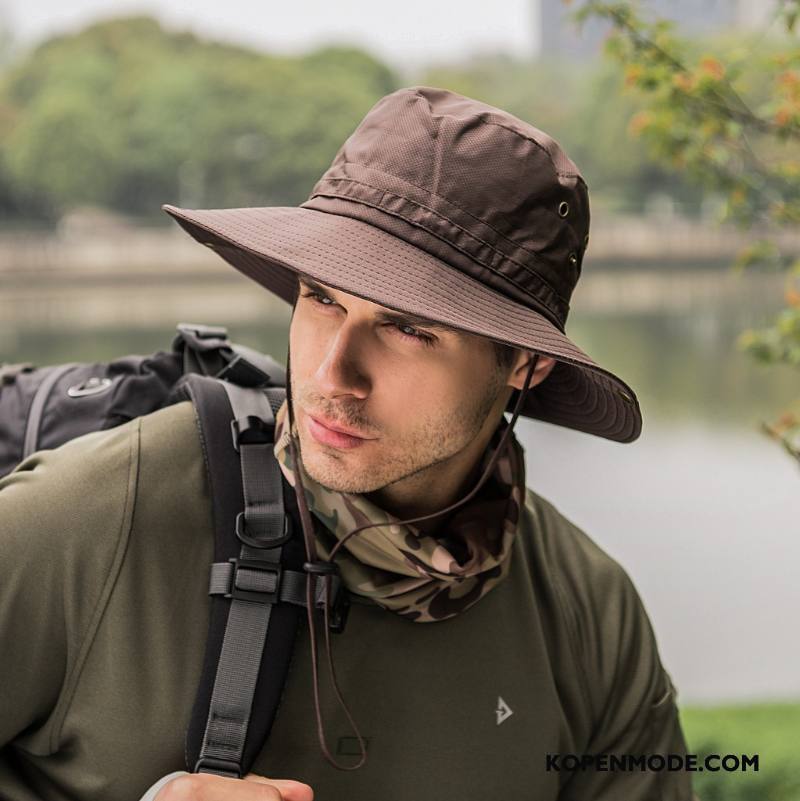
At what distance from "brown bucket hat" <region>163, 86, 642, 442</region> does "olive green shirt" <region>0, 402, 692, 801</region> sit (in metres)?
0.27

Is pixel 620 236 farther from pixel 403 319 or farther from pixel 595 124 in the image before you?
pixel 403 319

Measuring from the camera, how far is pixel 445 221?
1312mm

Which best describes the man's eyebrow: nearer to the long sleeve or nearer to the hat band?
the hat band

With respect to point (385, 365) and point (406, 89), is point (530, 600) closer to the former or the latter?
point (385, 365)

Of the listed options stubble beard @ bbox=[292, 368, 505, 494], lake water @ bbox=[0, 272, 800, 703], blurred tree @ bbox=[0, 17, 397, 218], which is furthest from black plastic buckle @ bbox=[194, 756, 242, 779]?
blurred tree @ bbox=[0, 17, 397, 218]

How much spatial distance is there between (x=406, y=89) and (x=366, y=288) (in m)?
0.32

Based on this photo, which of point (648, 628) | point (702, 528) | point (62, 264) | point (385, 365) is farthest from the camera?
point (62, 264)

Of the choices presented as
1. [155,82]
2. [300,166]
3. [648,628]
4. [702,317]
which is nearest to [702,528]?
[648,628]

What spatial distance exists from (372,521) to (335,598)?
10 centimetres

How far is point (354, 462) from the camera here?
1.33 metres

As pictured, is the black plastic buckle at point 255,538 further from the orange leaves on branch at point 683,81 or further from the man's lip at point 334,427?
the orange leaves on branch at point 683,81

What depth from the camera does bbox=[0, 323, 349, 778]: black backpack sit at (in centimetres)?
125

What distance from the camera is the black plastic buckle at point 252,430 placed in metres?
1.37

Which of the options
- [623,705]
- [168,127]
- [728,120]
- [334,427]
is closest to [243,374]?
[334,427]
